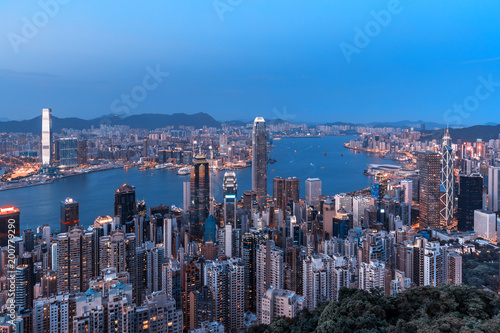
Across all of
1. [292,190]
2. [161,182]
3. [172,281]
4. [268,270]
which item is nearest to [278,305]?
[268,270]

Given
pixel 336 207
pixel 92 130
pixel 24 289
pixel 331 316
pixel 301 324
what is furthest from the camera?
pixel 92 130

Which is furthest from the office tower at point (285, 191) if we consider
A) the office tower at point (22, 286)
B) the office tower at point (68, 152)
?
the office tower at point (68, 152)

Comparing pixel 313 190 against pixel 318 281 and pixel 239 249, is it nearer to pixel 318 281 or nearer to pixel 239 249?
pixel 239 249

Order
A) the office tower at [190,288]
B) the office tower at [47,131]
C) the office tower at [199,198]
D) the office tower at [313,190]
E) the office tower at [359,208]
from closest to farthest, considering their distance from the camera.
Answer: the office tower at [190,288] → the office tower at [199,198] → the office tower at [359,208] → the office tower at [313,190] → the office tower at [47,131]

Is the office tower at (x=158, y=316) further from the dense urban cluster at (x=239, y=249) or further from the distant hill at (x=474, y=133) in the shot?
the distant hill at (x=474, y=133)

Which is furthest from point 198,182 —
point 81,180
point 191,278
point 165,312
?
point 165,312

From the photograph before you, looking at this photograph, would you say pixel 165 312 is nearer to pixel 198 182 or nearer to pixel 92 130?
pixel 198 182
